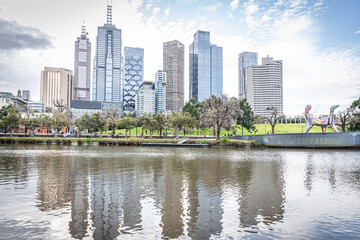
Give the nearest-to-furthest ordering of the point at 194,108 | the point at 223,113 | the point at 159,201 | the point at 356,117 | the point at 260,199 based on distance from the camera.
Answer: the point at 159,201 → the point at 260,199 → the point at 223,113 → the point at 356,117 → the point at 194,108

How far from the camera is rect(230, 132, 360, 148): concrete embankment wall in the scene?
47875mm

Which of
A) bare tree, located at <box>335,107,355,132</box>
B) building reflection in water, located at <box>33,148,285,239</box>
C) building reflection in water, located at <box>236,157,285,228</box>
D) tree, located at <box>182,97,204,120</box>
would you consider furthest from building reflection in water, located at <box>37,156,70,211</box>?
tree, located at <box>182,97,204,120</box>

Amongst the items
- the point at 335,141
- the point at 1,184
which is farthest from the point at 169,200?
the point at 335,141

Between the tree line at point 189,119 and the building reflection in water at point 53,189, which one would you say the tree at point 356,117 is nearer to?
the tree line at point 189,119

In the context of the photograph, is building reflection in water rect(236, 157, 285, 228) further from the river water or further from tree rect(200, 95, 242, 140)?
tree rect(200, 95, 242, 140)

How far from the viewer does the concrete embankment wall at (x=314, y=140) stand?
157 ft

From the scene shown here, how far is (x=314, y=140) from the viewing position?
168 ft

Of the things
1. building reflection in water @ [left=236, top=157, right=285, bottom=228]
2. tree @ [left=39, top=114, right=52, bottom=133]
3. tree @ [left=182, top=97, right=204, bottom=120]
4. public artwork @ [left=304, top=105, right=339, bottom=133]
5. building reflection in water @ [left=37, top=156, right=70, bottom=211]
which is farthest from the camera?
tree @ [left=182, top=97, right=204, bottom=120]

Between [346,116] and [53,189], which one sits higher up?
[346,116]

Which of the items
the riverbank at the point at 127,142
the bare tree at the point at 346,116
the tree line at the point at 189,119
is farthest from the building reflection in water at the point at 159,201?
the bare tree at the point at 346,116

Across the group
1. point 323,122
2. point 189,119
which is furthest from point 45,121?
point 323,122

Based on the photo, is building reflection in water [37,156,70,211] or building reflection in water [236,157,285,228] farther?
building reflection in water [37,156,70,211]

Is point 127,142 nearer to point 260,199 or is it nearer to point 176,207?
point 260,199

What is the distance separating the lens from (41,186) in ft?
45.6
